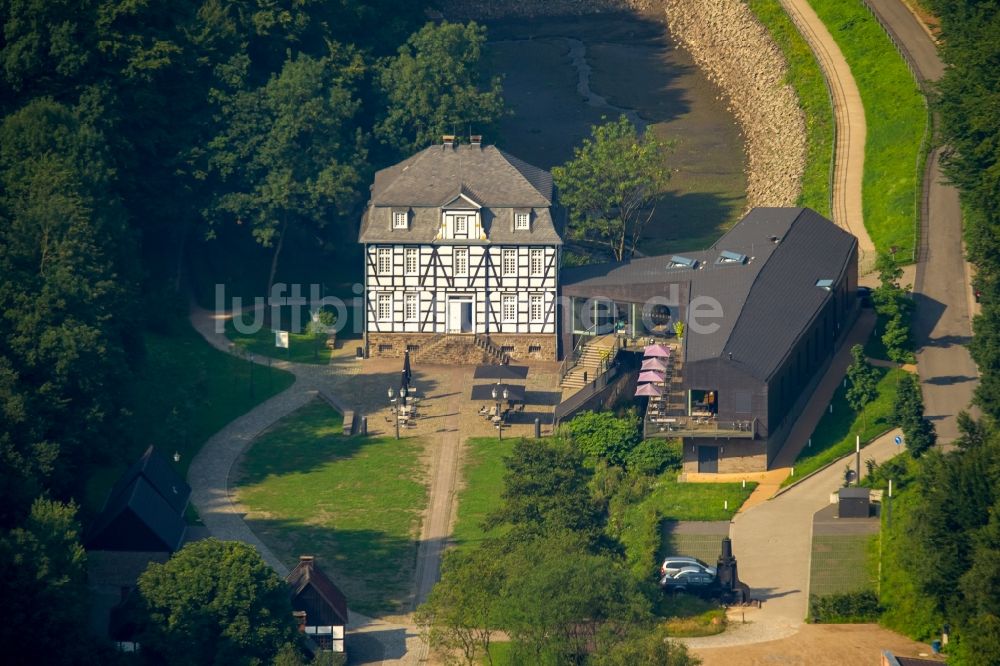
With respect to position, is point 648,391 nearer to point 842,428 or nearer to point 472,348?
point 842,428

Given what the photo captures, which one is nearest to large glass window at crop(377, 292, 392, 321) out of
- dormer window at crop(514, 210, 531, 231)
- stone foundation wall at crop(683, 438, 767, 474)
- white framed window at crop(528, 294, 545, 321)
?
white framed window at crop(528, 294, 545, 321)

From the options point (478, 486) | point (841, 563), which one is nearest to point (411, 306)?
point (478, 486)

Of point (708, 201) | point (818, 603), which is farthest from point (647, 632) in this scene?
point (708, 201)

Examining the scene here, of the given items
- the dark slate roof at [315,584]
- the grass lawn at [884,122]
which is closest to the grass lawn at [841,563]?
the dark slate roof at [315,584]

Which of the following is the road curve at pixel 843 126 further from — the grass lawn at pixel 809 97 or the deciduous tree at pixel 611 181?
the deciduous tree at pixel 611 181

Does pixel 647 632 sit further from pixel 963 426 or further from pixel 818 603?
pixel 963 426

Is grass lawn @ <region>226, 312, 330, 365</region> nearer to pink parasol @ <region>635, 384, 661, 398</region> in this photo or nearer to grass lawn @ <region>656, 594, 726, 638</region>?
pink parasol @ <region>635, 384, 661, 398</region>

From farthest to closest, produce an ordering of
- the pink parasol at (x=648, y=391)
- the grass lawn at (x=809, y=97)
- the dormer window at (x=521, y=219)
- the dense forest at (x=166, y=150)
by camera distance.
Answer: the grass lawn at (x=809, y=97)
the dormer window at (x=521, y=219)
the pink parasol at (x=648, y=391)
the dense forest at (x=166, y=150)
